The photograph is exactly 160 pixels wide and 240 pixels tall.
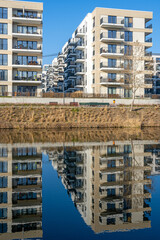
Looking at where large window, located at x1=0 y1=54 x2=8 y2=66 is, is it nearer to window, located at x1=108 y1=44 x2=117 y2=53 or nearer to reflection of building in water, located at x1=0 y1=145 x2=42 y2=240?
window, located at x1=108 y1=44 x2=117 y2=53

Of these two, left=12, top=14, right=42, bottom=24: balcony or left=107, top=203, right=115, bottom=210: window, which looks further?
left=12, top=14, right=42, bottom=24: balcony

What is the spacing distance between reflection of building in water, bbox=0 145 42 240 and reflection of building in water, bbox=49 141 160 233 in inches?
48.4

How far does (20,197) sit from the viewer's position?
33.0 ft

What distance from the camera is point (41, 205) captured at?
9.23 meters

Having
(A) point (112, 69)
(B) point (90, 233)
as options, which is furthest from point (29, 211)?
(A) point (112, 69)

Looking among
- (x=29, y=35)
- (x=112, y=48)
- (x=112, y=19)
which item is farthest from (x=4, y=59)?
(x=112, y=19)

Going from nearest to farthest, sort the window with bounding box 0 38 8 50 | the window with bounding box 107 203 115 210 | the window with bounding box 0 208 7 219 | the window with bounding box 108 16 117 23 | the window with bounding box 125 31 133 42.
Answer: the window with bounding box 0 208 7 219
the window with bounding box 107 203 115 210
the window with bounding box 0 38 8 50
the window with bounding box 108 16 117 23
the window with bounding box 125 31 133 42

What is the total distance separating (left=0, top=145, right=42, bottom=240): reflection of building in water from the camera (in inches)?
299

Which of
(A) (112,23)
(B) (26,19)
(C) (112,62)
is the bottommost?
(C) (112,62)

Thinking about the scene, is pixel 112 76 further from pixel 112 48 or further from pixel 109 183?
pixel 109 183

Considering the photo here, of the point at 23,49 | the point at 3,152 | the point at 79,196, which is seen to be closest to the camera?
the point at 79,196

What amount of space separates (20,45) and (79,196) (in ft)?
147

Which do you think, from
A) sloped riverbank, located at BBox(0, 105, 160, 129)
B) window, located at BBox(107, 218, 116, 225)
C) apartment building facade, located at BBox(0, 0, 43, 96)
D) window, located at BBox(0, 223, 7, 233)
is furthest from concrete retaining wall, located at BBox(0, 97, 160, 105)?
window, located at BBox(107, 218, 116, 225)

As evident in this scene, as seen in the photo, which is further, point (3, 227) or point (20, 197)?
point (20, 197)
